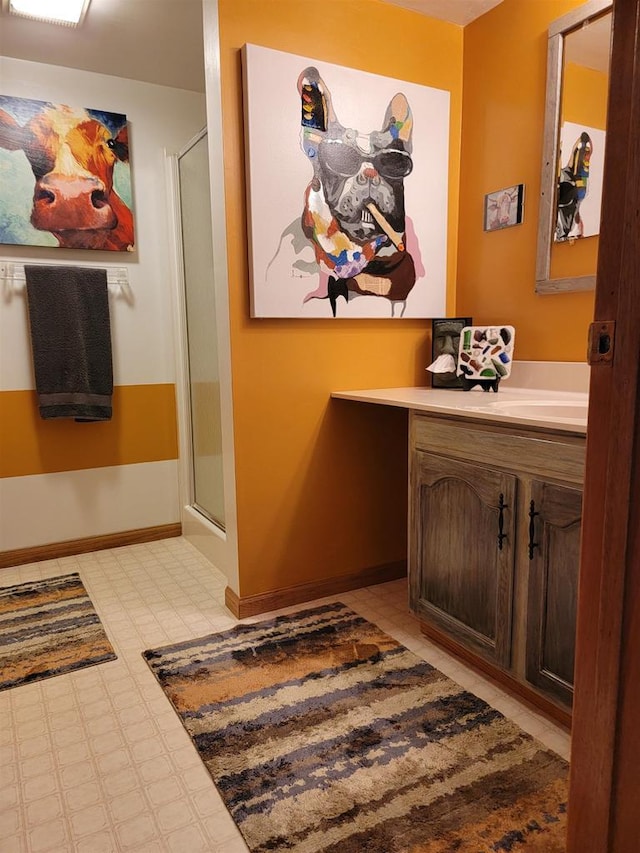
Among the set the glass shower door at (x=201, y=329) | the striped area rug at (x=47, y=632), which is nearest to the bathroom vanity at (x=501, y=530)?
the glass shower door at (x=201, y=329)

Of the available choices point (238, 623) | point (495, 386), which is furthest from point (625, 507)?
point (238, 623)

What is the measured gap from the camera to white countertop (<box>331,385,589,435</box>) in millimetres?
1530

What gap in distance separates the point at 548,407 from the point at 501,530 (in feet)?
1.54

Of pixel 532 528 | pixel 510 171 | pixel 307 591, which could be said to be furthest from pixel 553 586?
pixel 510 171

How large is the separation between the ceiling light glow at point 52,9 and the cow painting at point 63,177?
0.45m

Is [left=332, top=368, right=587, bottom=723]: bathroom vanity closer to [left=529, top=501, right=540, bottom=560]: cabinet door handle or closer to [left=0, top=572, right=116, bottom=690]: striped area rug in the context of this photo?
[left=529, top=501, right=540, bottom=560]: cabinet door handle

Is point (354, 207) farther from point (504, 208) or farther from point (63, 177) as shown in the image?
point (63, 177)

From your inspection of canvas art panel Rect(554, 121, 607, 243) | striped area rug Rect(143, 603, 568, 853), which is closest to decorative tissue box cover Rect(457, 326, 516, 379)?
canvas art panel Rect(554, 121, 607, 243)

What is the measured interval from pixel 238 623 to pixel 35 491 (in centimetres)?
133

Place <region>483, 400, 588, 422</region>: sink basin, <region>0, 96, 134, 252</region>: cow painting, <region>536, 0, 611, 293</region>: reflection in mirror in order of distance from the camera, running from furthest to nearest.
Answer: <region>0, 96, 134, 252</region>: cow painting → <region>536, 0, 611, 293</region>: reflection in mirror → <region>483, 400, 588, 422</region>: sink basin

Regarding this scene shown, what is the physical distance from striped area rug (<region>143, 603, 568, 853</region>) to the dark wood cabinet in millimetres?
185

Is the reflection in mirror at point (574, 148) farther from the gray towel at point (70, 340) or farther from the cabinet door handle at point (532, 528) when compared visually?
the gray towel at point (70, 340)

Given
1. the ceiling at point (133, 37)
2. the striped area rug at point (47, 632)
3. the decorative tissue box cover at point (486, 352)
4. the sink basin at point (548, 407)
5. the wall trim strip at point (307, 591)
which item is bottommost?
the striped area rug at point (47, 632)

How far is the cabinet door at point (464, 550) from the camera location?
1.68 meters
